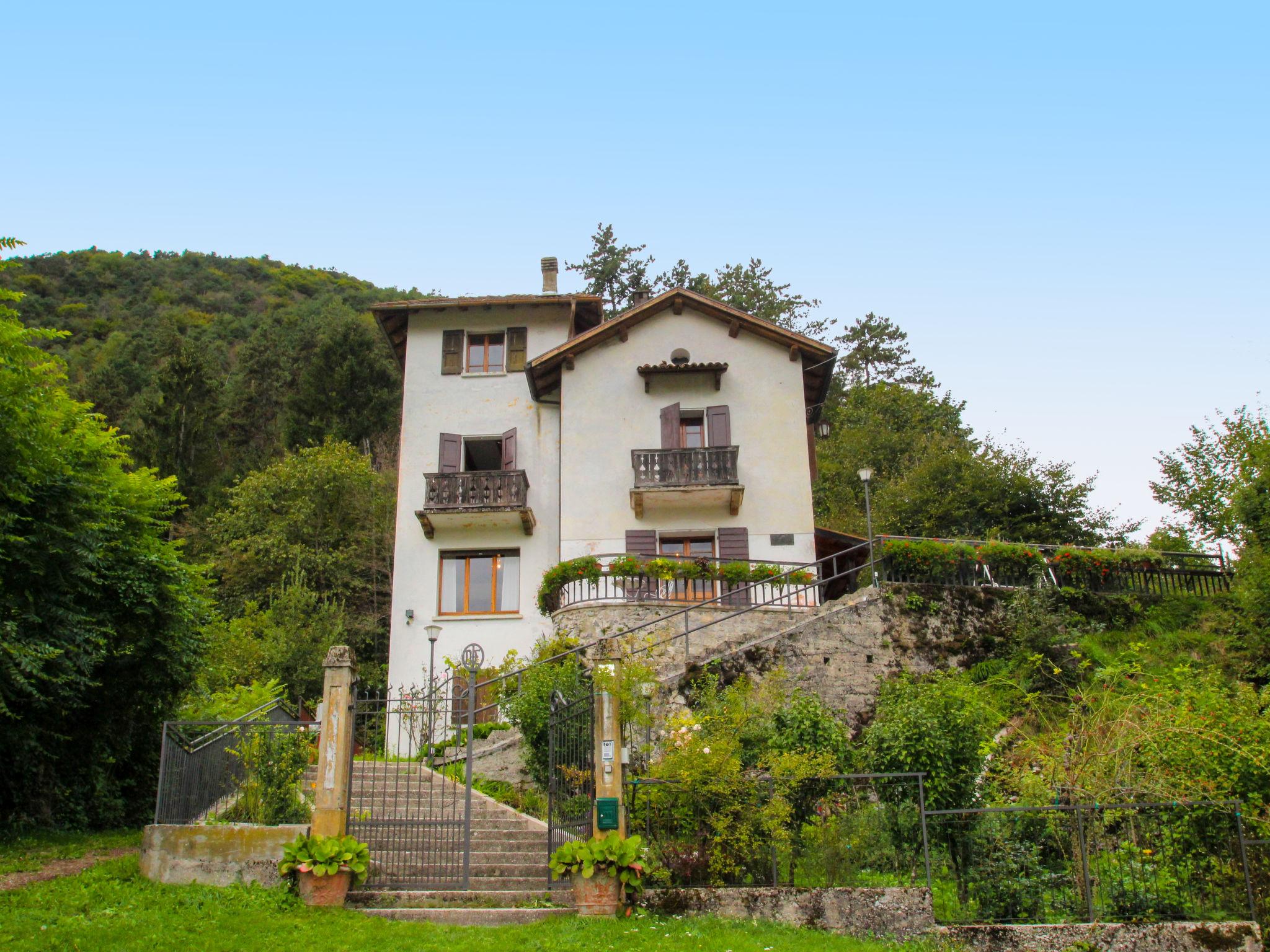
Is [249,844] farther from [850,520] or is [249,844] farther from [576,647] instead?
[850,520]

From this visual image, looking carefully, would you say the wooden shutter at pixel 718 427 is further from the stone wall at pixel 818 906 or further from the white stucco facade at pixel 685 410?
the stone wall at pixel 818 906

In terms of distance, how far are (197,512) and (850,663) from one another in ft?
85.4

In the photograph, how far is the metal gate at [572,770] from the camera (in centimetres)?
1145

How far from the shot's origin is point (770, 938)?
9672mm

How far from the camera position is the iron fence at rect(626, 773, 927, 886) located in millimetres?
10602

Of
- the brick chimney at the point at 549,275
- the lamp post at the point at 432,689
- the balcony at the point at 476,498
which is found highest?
the brick chimney at the point at 549,275

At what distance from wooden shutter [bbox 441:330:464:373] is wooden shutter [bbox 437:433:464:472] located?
1.91m

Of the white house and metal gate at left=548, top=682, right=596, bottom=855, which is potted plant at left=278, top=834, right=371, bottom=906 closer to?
metal gate at left=548, top=682, right=596, bottom=855

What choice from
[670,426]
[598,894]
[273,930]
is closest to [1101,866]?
[598,894]

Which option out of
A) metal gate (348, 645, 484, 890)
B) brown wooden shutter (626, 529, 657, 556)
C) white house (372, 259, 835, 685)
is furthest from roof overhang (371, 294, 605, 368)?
metal gate (348, 645, 484, 890)

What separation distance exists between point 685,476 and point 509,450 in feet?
15.1

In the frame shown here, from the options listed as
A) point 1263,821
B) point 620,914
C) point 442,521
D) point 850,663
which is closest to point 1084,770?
point 1263,821

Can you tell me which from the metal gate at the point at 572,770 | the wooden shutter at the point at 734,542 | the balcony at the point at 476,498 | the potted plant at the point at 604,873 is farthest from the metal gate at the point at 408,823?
the wooden shutter at the point at 734,542

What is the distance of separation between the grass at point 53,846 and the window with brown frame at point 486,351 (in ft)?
43.9
